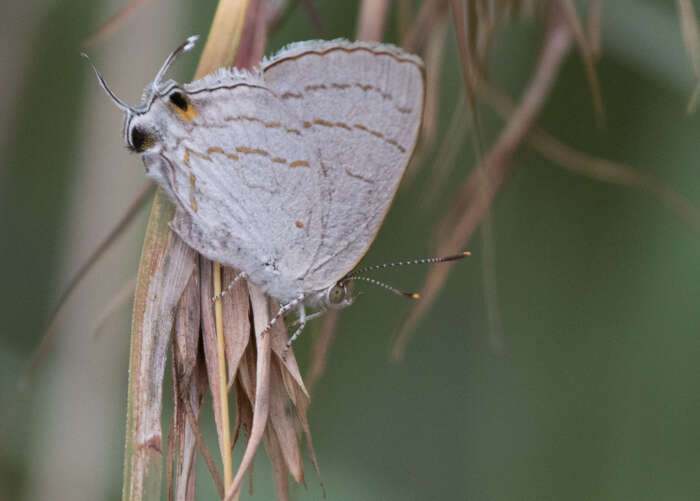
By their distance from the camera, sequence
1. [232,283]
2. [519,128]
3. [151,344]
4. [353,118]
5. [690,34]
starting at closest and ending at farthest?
[151,344] → [232,283] → [353,118] → [690,34] → [519,128]

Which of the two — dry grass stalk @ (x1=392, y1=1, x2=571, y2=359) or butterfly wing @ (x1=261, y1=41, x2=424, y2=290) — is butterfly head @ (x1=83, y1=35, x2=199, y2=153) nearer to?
butterfly wing @ (x1=261, y1=41, x2=424, y2=290)

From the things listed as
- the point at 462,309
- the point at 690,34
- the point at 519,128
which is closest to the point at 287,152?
the point at 519,128

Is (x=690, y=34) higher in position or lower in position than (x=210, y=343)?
higher

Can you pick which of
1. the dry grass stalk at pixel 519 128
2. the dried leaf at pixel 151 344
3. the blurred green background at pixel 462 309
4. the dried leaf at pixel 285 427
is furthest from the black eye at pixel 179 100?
the blurred green background at pixel 462 309

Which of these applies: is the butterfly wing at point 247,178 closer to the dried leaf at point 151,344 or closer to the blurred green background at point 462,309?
the dried leaf at point 151,344

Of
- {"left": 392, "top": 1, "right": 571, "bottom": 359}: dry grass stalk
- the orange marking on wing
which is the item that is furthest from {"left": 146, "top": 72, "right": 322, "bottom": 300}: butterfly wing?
{"left": 392, "top": 1, "right": 571, "bottom": 359}: dry grass stalk

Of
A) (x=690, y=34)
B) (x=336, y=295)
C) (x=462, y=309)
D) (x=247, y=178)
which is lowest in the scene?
(x=462, y=309)

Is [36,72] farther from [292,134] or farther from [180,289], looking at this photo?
[180,289]

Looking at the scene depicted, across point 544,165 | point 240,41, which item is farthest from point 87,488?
point 544,165

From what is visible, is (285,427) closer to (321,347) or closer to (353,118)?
(321,347)
